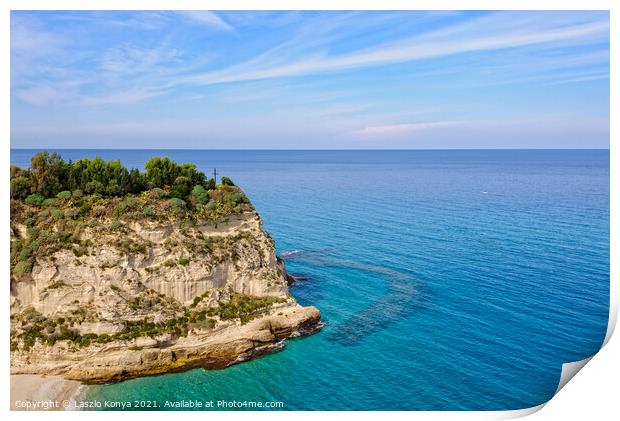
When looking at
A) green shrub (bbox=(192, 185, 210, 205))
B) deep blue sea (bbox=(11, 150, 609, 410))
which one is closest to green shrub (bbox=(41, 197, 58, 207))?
green shrub (bbox=(192, 185, 210, 205))

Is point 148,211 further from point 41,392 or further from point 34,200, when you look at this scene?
point 41,392

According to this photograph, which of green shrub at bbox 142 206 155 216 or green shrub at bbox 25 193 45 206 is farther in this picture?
green shrub at bbox 25 193 45 206

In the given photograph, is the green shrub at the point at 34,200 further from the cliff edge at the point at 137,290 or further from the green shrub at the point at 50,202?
the green shrub at the point at 50,202

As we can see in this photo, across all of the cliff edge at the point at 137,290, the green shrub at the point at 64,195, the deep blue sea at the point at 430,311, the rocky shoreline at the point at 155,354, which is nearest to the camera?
the deep blue sea at the point at 430,311

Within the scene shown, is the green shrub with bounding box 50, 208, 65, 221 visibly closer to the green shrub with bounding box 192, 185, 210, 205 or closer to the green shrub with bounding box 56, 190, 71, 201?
the green shrub with bounding box 56, 190, 71, 201

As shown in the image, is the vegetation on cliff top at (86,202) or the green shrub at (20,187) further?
the green shrub at (20,187)

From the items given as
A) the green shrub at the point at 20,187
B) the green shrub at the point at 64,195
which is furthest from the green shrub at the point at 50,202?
the green shrub at the point at 20,187
